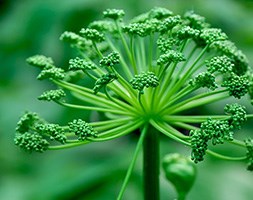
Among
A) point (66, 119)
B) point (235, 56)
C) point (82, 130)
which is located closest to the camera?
point (82, 130)

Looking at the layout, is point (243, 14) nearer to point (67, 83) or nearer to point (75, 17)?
point (75, 17)

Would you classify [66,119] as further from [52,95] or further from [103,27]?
[52,95]

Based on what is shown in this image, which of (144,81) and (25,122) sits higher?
(144,81)

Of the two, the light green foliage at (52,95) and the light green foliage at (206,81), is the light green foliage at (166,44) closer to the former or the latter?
the light green foliage at (206,81)

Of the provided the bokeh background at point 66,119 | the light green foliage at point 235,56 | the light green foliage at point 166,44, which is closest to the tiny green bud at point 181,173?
the light green foliage at point 235,56

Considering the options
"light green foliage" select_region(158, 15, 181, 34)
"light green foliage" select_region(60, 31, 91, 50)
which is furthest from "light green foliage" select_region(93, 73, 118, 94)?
"light green foliage" select_region(60, 31, 91, 50)

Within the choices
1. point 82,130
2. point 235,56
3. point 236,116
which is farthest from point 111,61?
point 235,56

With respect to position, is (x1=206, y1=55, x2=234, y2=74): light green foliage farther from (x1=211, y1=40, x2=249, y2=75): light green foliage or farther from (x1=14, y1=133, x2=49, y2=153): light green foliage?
(x1=14, y1=133, x2=49, y2=153): light green foliage

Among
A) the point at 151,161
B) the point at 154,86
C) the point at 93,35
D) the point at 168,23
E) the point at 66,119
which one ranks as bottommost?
the point at 151,161
